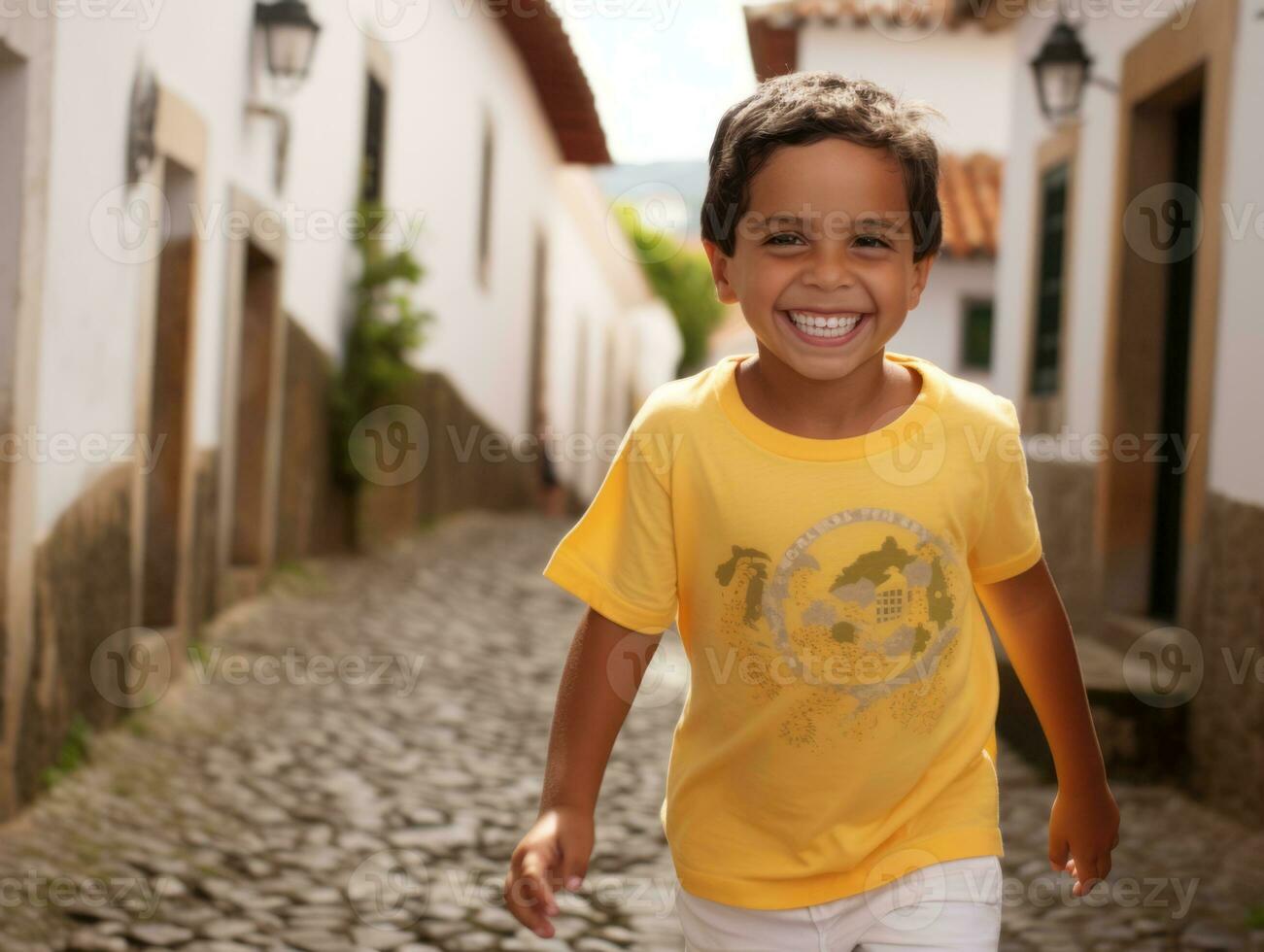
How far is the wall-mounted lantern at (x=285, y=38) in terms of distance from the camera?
8789 millimetres

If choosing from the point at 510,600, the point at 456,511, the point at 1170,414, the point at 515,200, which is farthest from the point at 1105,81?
the point at 515,200

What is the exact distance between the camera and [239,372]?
947cm

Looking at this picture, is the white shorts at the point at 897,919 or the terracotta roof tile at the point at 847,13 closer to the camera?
the white shorts at the point at 897,919

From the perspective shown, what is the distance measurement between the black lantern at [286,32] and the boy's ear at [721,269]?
679 cm

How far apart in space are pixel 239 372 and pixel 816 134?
7563 millimetres

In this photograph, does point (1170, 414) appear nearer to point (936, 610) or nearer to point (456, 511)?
point (936, 610)

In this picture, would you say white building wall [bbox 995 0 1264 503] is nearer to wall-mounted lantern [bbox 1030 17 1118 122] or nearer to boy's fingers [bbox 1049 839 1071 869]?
wall-mounted lantern [bbox 1030 17 1118 122]

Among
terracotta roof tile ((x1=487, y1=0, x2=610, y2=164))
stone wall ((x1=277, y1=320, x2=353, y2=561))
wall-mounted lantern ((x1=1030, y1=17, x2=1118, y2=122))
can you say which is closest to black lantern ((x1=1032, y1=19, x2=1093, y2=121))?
wall-mounted lantern ((x1=1030, y1=17, x2=1118, y2=122))

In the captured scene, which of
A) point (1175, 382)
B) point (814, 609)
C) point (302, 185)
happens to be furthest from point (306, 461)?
point (814, 609)

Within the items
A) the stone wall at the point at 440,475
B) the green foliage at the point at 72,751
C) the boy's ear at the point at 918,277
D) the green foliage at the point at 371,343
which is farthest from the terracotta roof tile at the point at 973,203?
the boy's ear at the point at 918,277

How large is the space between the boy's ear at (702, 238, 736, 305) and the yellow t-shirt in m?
0.15

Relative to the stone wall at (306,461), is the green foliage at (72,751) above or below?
below

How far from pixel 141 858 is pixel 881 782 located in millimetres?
3243

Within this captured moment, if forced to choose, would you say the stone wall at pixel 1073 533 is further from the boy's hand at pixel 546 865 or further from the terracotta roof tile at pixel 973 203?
the terracotta roof tile at pixel 973 203
